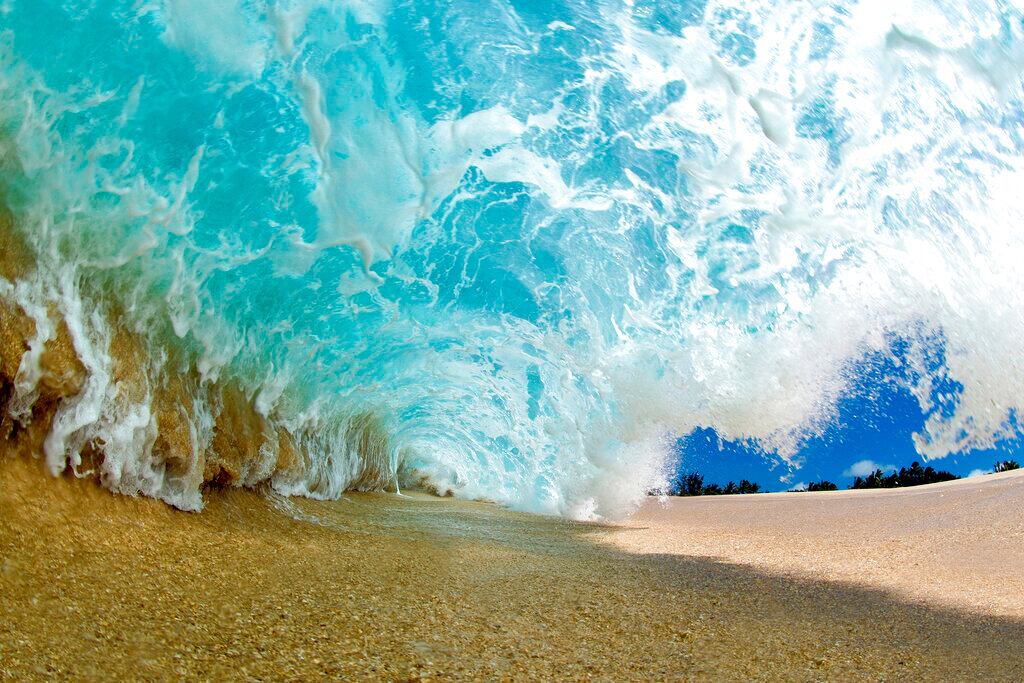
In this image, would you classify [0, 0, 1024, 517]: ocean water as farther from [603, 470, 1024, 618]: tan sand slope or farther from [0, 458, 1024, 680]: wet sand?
[603, 470, 1024, 618]: tan sand slope

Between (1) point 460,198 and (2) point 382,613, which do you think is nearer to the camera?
(2) point 382,613

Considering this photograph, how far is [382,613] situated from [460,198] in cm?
573

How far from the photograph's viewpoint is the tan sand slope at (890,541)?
7.88m

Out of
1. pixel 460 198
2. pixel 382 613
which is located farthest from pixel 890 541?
pixel 382 613

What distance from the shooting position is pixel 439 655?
385cm

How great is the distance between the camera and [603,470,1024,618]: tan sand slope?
7.88 m

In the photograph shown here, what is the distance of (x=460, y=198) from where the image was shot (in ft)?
29.8

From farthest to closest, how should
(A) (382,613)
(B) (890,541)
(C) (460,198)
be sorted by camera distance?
(B) (890,541)
(C) (460,198)
(A) (382,613)

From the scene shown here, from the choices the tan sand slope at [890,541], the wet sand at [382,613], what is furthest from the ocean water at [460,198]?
the tan sand slope at [890,541]

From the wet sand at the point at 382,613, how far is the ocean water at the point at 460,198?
0.88 metres

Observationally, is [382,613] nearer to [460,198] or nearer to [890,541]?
[460,198]

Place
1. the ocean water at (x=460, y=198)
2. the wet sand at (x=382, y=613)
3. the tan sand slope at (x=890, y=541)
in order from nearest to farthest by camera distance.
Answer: the wet sand at (x=382, y=613) → the ocean water at (x=460, y=198) → the tan sand slope at (x=890, y=541)

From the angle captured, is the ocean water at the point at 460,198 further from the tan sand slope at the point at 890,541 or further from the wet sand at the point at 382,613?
the tan sand slope at the point at 890,541

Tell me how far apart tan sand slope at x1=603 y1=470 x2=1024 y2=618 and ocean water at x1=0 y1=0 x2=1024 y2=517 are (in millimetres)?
1770
